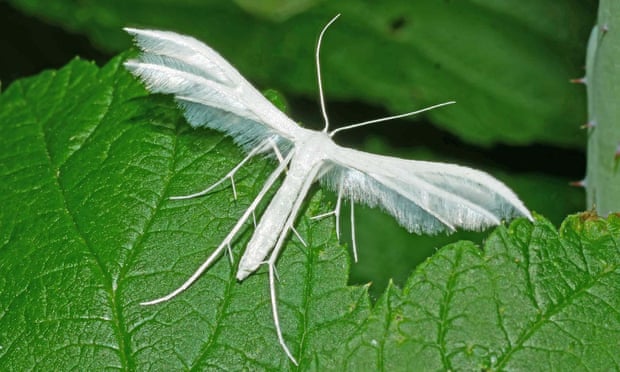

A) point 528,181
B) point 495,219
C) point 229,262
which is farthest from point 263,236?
point 528,181

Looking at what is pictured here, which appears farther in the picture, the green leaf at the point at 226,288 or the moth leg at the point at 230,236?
the moth leg at the point at 230,236

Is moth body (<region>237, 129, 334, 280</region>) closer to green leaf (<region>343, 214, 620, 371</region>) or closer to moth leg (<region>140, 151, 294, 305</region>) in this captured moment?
moth leg (<region>140, 151, 294, 305</region>)

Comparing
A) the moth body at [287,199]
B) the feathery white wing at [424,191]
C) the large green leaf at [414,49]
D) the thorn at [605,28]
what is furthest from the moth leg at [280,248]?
A: the large green leaf at [414,49]

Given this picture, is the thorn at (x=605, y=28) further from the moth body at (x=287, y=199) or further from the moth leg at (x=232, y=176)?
the moth leg at (x=232, y=176)

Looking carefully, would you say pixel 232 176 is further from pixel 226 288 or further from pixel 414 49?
pixel 414 49

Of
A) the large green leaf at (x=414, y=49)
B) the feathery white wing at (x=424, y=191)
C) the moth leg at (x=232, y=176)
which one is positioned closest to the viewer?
the feathery white wing at (x=424, y=191)

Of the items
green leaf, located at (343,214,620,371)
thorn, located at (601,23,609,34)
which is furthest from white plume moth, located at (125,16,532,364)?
Result: thorn, located at (601,23,609,34)

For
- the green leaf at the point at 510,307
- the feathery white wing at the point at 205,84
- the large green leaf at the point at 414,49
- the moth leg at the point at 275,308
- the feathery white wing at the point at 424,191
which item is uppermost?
the large green leaf at the point at 414,49

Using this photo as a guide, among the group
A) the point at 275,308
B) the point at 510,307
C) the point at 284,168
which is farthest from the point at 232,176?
the point at 510,307
